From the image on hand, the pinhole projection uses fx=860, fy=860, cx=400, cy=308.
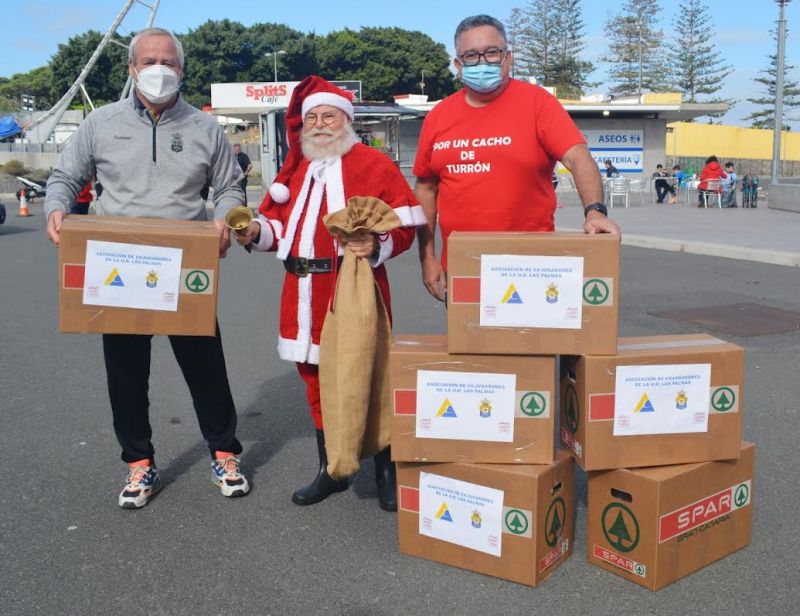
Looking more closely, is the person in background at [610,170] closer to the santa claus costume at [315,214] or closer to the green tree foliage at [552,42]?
the santa claus costume at [315,214]


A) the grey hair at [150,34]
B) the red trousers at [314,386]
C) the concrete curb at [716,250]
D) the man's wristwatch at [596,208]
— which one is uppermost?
the grey hair at [150,34]

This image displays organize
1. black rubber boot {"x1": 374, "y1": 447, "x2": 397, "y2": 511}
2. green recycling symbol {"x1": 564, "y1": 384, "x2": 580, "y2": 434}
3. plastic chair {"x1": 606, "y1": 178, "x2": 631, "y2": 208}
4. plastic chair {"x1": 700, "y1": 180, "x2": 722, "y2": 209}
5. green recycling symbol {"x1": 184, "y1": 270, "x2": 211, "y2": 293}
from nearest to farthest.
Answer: green recycling symbol {"x1": 564, "y1": 384, "x2": 580, "y2": 434} → green recycling symbol {"x1": 184, "y1": 270, "x2": 211, "y2": 293} → black rubber boot {"x1": 374, "y1": 447, "x2": 397, "y2": 511} → plastic chair {"x1": 700, "y1": 180, "x2": 722, "y2": 209} → plastic chair {"x1": 606, "y1": 178, "x2": 631, "y2": 208}

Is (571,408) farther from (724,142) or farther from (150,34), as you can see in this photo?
(724,142)

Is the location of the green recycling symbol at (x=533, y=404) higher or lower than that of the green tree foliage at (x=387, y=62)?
lower

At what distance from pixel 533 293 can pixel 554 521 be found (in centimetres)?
86

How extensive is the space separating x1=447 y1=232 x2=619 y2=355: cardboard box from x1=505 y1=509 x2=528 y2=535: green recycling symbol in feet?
1.90

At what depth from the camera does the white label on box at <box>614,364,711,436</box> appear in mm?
3057

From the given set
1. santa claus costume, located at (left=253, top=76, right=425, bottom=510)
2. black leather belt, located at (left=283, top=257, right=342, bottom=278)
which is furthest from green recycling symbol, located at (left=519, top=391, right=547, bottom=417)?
black leather belt, located at (left=283, top=257, right=342, bottom=278)

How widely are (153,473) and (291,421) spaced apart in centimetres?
121

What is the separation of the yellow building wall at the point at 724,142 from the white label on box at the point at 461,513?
54845 mm

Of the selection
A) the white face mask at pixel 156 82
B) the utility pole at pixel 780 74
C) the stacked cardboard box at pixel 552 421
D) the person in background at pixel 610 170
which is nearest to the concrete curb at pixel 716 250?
the stacked cardboard box at pixel 552 421

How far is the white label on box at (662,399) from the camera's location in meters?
3.06

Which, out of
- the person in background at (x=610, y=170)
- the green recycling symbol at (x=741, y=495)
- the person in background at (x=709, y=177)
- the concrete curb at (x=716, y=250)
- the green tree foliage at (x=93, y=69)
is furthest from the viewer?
the green tree foliage at (x=93, y=69)

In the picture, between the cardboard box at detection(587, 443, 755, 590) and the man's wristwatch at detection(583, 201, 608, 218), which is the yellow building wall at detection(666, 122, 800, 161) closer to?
the man's wristwatch at detection(583, 201, 608, 218)
